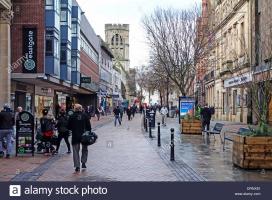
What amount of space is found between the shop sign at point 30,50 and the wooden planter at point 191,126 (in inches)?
481

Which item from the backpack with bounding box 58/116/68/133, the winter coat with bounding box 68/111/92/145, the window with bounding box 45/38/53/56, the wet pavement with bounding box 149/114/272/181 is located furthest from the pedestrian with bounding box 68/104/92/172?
the window with bounding box 45/38/53/56

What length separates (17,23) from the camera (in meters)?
38.7

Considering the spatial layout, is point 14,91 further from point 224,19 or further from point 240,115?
point 224,19

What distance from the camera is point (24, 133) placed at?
58.9ft

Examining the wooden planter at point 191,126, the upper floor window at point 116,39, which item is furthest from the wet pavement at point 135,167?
the upper floor window at point 116,39

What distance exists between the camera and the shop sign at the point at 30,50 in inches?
1506

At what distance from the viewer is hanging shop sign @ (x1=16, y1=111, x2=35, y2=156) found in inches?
706

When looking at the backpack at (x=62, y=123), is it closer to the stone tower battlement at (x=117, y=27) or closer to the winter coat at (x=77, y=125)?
the winter coat at (x=77, y=125)

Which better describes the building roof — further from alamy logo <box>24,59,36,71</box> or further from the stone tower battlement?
the stone tower battlement

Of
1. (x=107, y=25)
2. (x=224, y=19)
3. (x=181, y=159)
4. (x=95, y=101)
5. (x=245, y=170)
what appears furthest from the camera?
(x=107, y=25)

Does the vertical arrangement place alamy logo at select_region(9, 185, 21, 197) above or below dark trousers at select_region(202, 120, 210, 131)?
below

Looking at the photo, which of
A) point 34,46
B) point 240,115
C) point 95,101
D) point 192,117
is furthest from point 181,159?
point 95,101

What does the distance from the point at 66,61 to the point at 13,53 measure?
11139mm

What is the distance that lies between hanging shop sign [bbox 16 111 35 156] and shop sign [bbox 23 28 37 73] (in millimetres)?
20584
